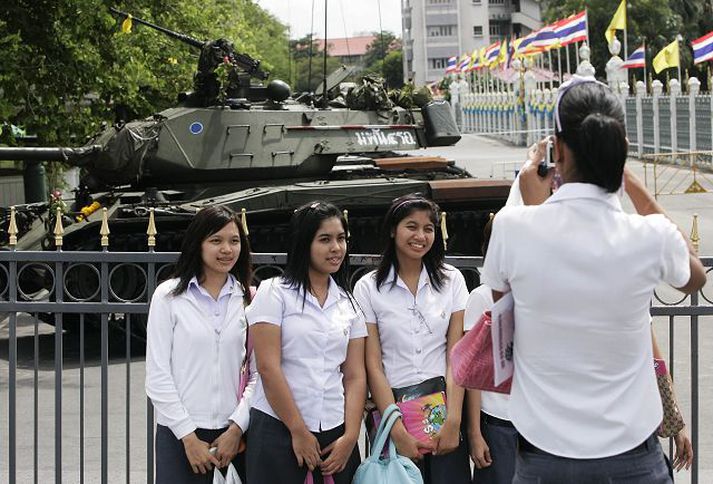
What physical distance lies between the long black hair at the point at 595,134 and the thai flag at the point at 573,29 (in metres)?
40.2

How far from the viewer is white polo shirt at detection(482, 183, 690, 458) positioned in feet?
11.0

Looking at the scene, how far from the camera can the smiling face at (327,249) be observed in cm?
488

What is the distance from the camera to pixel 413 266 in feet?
16.5

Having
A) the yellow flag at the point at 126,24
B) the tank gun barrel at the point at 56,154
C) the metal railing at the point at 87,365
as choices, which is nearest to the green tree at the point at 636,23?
the yellow flag at the point at 126,24

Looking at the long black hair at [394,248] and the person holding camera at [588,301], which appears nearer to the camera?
the person holding camera at [588,301]

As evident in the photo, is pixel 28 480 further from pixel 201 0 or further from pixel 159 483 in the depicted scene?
pixel 201 0

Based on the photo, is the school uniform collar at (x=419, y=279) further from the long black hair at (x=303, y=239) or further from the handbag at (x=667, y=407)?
the handbag at (x=667, y=407)

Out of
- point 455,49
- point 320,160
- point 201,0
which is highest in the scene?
point 455,49

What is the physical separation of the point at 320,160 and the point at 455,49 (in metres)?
102

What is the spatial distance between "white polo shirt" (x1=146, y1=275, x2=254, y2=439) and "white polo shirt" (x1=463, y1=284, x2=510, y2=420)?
86cm

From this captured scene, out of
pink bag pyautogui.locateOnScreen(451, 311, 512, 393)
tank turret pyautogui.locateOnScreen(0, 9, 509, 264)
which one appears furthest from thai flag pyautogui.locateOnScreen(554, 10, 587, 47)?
pink bag pyautogui.locateOnScreen(451, 311, 512, 393)

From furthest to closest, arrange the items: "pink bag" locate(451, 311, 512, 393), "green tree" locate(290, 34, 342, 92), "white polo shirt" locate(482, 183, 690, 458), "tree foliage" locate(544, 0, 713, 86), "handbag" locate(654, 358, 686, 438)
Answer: "tree foliage" locate(544, 0, 713, 86) < "green tree" locate(290, 34, 342, 92) < "handbag" locate(654, 358, 686, 438) < "pink bag" locate(451, 311, 512, 393) < "white polo shirt" locate(482, 183, 690, 458)

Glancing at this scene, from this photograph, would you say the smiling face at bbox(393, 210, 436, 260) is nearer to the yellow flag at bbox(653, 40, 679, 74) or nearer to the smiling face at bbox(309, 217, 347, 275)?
the smiling face at bbox(309, 217, 347, 275)

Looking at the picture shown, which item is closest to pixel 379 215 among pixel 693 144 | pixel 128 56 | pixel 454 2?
pixel 128 56
